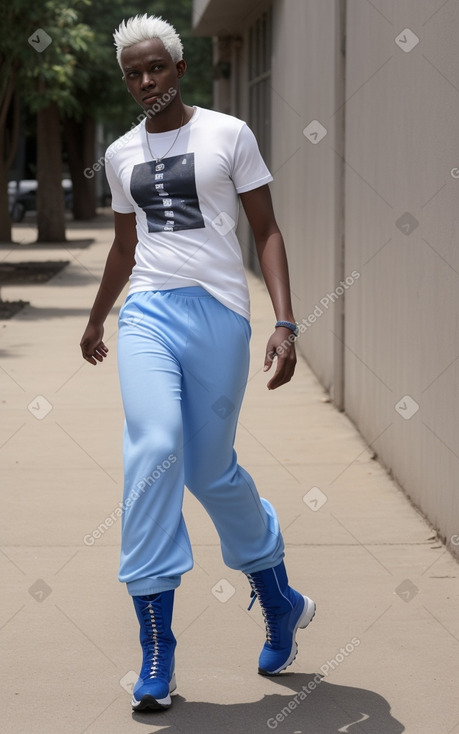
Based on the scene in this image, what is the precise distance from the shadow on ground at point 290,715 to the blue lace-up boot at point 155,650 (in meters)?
0.06

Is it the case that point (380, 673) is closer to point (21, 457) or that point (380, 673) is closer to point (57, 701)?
point (57, 701)

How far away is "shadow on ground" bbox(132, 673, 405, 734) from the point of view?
365 centimetres

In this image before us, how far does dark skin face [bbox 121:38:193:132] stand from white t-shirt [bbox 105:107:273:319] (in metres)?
0.06

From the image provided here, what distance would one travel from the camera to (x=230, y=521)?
12.6ft

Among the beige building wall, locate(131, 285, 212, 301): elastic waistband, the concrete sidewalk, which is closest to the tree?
the beige building wall

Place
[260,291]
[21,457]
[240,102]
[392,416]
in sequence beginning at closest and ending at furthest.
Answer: [392,416], [21,457], [260,291], [240,102]

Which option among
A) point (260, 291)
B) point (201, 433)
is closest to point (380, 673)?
point (201, 433)

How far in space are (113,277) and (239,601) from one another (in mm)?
1372

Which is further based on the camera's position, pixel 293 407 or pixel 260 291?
pixel 260 291

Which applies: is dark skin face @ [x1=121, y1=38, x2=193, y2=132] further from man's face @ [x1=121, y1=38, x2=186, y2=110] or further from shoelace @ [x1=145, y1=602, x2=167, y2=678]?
shoelace @ [x1=145, y1=602, x2=167, y2=678]

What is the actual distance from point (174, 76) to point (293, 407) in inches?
205

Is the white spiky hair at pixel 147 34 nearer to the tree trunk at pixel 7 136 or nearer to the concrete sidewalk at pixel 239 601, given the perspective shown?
the concrete sidewalk at pixel 239 601

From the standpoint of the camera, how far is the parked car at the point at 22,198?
134 feet

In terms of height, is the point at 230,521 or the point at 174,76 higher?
the point at 174,76
